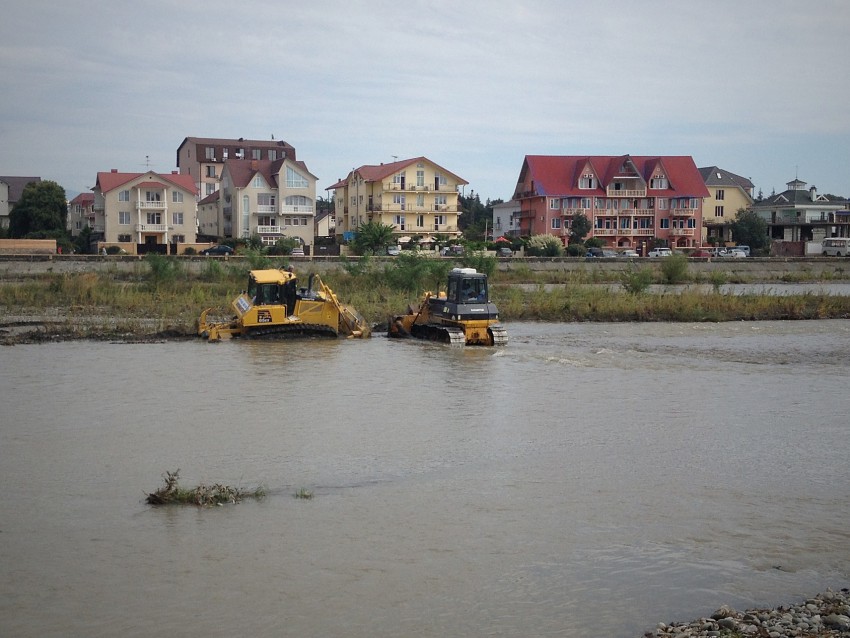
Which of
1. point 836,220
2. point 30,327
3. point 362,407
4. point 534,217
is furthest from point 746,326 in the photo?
point 836,220

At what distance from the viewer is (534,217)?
82938mm

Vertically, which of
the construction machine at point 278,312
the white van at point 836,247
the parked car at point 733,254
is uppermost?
the white van at point 836,247

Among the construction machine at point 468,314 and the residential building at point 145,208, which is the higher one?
the residential building at point 145,208

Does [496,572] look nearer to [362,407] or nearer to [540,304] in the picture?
[362,407]

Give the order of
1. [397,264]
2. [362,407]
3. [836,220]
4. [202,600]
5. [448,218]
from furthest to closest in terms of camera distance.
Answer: [836,220], [448,218], [397,264], [362,407], [202,600]

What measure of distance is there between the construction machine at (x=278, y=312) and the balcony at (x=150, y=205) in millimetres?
51201

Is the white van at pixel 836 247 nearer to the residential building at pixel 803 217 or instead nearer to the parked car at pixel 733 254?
the parked car at pixel 733 254

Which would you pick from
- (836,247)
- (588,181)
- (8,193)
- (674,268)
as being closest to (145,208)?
(8,193)

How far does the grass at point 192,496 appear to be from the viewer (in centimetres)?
1083

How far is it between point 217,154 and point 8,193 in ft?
71.3

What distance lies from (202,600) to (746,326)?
90.1ft

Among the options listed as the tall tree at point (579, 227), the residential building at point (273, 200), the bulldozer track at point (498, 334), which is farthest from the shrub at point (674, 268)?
the residential building at point (273, 200)

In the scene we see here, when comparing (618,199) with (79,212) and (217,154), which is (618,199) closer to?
(217,154)

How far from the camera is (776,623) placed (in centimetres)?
749
